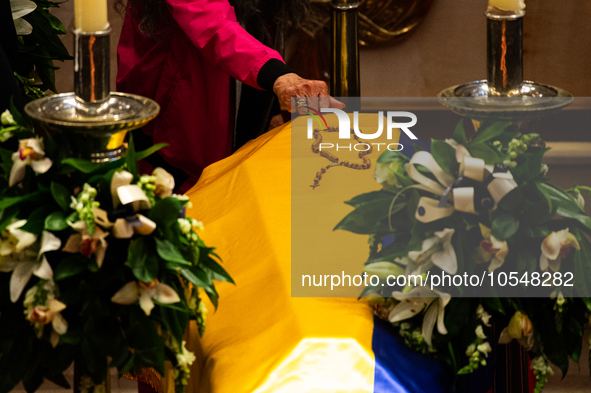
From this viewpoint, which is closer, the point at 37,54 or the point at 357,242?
the point at 357,242

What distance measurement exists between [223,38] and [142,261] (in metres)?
0.82

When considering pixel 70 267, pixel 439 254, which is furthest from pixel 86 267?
pixel 439 254

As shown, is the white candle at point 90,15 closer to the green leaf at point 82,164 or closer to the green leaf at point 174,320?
the green leaf at point 82,164

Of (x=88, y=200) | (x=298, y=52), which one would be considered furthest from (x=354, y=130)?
(x=298, y=52)

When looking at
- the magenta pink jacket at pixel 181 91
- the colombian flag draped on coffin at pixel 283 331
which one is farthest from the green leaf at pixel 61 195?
the magenta pink jacket at pixel 181 91

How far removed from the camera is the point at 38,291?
0.72 meters

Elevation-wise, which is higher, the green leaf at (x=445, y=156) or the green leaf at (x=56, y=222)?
the green leaf at (x=445, y=156)

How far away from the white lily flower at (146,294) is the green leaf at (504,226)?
0.35 m

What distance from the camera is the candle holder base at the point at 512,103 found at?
801 millimetres

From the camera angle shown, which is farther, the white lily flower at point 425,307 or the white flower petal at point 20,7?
the white flower petal at point 20,7

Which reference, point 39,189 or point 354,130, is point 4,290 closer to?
point 39,189

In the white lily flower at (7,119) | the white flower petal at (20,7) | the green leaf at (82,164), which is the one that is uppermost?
the white flower petal at (20,7)

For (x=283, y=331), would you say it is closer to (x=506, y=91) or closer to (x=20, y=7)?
(x=506, y=91)

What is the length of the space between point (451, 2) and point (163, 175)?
7.17 ft
